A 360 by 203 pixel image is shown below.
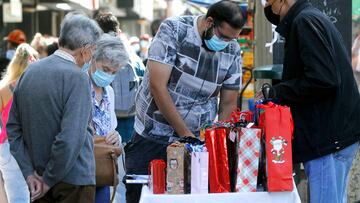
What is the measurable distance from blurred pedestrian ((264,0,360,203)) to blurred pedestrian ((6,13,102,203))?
3.81 ft

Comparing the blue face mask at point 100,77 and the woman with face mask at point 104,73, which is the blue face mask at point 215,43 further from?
the blue face mask at point 100,77

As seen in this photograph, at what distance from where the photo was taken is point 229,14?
207 inches

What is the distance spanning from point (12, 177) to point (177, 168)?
185 cm

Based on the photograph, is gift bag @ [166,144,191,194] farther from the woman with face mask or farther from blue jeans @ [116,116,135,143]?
blue jeans @ [116,116,135,143]

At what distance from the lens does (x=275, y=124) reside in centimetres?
432

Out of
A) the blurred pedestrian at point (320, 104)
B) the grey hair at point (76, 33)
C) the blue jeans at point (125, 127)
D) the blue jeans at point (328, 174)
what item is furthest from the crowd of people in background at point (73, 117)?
the blue jeans at point (125, 127)

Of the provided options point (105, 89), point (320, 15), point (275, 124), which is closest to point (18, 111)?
point (105, 89)

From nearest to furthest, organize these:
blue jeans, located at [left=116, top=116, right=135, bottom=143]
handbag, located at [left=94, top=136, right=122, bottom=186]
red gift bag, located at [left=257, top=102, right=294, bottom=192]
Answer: red gift bag, located at [left=257, top=102, right=294, bottom=192] → handbag, located at [left=94, top=136, right=122, bottom=186] → blue jeans, located at [left=116, top=116, right=135, bottom=143]

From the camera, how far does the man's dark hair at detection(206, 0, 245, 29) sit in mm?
5266

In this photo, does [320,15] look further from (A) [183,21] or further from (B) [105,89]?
(B) [105,89]

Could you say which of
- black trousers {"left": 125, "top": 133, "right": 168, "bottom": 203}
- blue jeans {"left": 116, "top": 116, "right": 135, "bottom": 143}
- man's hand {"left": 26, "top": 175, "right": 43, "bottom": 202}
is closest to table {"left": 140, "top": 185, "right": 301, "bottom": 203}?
man's hand {"left": 26, "top": 175, "right": 43, "bottom": 202}

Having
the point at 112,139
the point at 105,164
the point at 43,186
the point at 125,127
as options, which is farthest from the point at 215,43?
the point at 125,127

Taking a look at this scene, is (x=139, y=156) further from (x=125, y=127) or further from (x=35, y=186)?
(x=125, y=127)

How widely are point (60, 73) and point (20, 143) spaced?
1.68 ft
